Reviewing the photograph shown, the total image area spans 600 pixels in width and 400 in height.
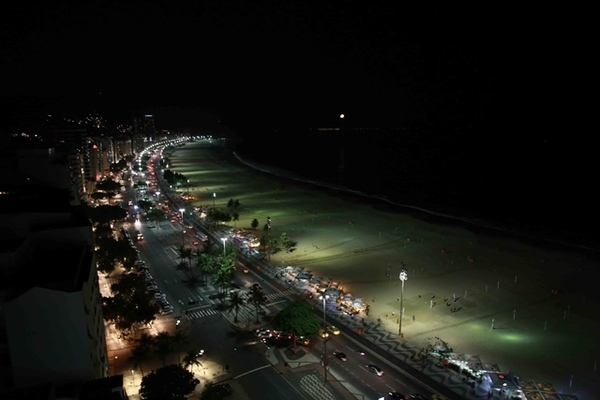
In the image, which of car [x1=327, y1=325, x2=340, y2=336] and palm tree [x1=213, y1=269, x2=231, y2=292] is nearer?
car [x1=327, y1=325, x2=340, y2=336]

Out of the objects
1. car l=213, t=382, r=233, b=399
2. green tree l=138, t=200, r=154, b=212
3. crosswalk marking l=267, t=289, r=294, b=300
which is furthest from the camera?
green tree l=138, t=200, r=154, b=212

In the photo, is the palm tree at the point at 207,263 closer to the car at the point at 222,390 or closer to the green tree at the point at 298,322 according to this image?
the green tree at the point at 298,322

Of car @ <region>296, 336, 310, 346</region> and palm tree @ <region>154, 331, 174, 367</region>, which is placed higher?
palm tree @ <region>154, 331, 174, 367</region>

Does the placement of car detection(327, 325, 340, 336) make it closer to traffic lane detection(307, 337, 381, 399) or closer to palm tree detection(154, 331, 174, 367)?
traffic lane detection(307, 337, 381, 399)

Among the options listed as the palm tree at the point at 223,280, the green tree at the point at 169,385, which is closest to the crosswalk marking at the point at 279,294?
the palm tree at the point at 223,280

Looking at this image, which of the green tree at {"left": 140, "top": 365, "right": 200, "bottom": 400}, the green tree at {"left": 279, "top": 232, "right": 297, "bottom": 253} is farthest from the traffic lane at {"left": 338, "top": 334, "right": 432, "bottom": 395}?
the green tree at {"left": 279, "top": 232, "right": 297, "bottom": 253}

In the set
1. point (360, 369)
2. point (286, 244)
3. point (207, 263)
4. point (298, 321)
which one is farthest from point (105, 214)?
point (360, 369)

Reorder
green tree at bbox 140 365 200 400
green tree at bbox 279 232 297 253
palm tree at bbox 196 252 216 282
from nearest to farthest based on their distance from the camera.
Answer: green tree at bbox 140 365 200 400 < palm tree at bbox 196 252 216 282 < green tree at bbox 279 232 297 253
